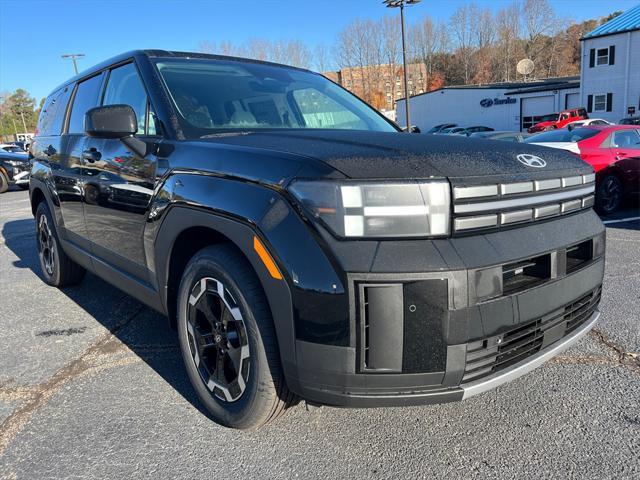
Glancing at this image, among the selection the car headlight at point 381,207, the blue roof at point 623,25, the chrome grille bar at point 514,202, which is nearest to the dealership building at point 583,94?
the blue roof at point 623,25

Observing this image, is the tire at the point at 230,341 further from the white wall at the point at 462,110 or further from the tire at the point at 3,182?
the white wall at the point at 462,110

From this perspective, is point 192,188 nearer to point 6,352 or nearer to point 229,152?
point 229,152

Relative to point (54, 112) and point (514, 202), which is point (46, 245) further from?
point (514, 202)

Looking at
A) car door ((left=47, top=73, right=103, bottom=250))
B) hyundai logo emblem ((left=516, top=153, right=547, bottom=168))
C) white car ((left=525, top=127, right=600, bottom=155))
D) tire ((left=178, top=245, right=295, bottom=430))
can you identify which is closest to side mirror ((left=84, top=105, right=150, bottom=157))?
tire ((left=178, top=245, right=295, bottom=430))

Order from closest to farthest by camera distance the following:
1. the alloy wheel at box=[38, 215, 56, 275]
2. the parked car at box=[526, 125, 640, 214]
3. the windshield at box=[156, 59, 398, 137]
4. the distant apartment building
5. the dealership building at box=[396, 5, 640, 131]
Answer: the windshield at box=[156, 59, 398, 137] < the alloy wheel at box=[38, 215, 56, 275] < the parked car at box=[526, 125, 640, 214] < the dealership building at box=[396, 5, 640, 131] < the distant apartment building

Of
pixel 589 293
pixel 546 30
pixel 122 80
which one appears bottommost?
pixel 589 293

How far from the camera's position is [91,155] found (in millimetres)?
3326

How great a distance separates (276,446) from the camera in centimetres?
223

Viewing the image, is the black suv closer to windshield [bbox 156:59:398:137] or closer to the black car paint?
windshield [bbox 156:59:398:137]

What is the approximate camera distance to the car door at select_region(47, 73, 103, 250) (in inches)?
142

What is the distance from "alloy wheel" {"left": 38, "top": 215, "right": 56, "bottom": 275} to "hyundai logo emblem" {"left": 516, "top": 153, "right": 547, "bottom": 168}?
13.5 feet

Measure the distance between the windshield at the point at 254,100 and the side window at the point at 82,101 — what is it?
3.50 ft

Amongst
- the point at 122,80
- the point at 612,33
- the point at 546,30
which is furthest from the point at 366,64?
the point at 122,80

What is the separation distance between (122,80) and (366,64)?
258 ft
